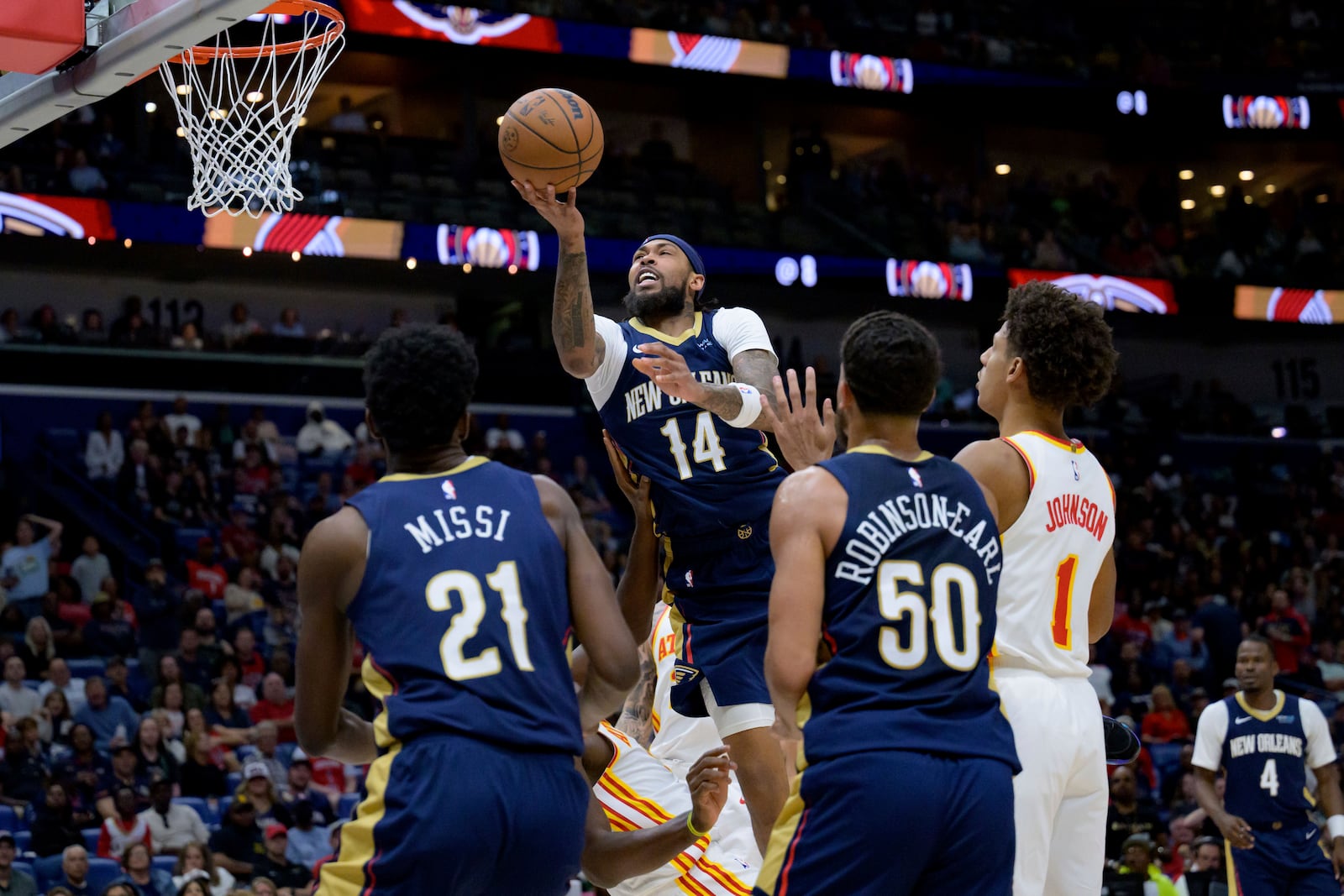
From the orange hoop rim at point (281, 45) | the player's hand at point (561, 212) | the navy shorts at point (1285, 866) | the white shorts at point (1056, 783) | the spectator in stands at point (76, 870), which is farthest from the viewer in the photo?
the spectator in stands at point (76, 870)

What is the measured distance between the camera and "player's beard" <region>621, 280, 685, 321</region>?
6211mm

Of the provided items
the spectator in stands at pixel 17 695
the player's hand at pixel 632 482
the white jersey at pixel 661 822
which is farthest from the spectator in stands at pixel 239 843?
the player's hand at pixel 632 482

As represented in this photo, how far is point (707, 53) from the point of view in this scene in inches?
909

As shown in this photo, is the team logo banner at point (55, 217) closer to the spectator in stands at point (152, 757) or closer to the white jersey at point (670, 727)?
the spectator in stands at point (152, 757)

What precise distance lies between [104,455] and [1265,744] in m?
12.8

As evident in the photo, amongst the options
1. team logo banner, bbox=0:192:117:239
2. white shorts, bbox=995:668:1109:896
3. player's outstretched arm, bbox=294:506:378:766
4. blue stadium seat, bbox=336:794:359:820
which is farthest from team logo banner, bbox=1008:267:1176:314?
player's outstretched arm, bbox=294:506:378:766

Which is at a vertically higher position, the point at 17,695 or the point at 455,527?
the point at 455,527

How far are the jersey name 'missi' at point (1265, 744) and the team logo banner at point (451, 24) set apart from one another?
14.7 meters

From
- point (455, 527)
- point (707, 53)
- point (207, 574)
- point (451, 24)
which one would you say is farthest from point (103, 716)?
point (707, 53)

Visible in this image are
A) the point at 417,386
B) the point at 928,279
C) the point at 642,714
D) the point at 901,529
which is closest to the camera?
the point at 417,386

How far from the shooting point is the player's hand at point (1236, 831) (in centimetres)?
927

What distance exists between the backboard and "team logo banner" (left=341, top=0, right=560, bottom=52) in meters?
14.3

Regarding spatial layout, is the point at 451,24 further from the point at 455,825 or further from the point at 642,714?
the point at 455,825

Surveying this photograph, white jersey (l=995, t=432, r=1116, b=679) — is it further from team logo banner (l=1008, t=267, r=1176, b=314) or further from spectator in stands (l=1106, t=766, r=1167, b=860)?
team logo banner (l=1008, t=267, r=1176, b=314)
